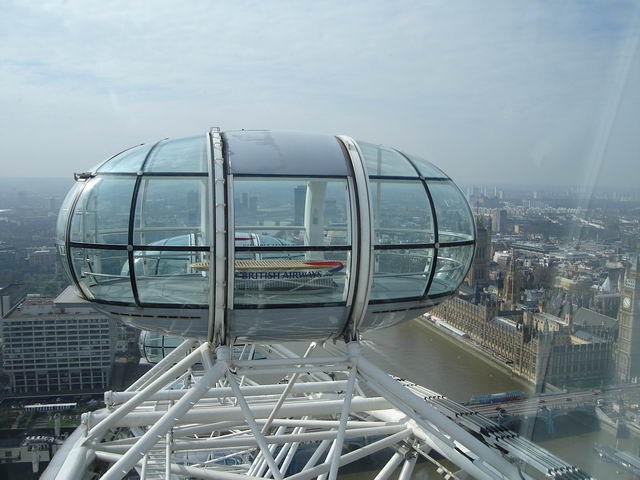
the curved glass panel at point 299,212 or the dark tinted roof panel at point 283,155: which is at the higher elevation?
the dark tinted roof panel at point 283,155

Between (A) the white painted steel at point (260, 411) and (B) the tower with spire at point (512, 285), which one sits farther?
(B) the tower with spire at point (512, 285)

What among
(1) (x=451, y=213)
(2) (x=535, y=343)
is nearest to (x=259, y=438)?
(1) (x=451, y=213)

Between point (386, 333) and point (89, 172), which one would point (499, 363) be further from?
point (89, 172)

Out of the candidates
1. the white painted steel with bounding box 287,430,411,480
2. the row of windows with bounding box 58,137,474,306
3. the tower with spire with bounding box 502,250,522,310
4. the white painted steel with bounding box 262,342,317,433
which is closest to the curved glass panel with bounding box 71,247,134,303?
the row of windows with bounding box 58,137,474,306

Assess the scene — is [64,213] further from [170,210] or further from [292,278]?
[292,278]

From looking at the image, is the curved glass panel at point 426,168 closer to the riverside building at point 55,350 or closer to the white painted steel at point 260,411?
the white painted steel at point 260,411

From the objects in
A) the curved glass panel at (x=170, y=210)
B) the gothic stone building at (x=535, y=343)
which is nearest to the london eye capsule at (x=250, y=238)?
the curved glass panel at (x=170, y=210)

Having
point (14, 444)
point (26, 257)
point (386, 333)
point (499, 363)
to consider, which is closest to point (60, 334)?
point (26, 257)
